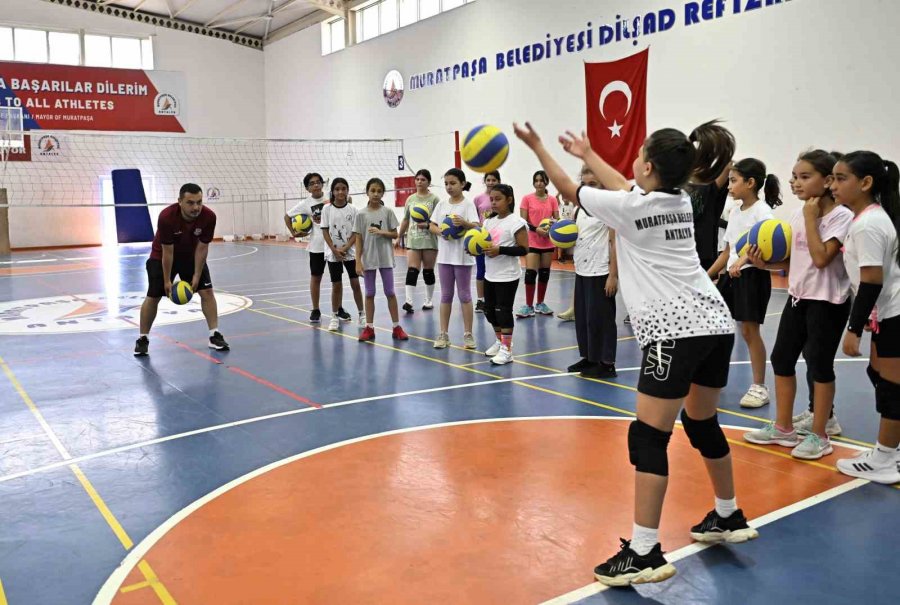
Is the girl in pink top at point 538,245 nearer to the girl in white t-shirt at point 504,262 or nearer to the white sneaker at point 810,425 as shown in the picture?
the girl in white t-shirt at point 504,262

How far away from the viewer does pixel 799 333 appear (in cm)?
390

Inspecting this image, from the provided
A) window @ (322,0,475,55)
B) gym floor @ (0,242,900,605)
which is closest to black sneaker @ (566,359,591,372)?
gym floor @ (0,242,900,605)

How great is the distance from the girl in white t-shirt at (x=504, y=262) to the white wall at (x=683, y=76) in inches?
296

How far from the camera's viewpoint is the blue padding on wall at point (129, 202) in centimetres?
2400

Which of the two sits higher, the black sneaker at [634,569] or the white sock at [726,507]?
the white sock at [726,507]

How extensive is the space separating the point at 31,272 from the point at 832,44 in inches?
594

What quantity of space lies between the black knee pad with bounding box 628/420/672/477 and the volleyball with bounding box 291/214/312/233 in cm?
627

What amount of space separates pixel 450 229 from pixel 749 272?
2.73 meters

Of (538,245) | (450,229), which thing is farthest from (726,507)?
(538,245)

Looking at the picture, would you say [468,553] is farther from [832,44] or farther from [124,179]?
[124,179]

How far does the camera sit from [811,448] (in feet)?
12.6

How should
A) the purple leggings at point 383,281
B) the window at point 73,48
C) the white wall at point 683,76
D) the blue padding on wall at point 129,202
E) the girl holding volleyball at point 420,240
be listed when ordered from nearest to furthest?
the purple leggings at point 383,281 → the girl holding volleyball at point 420,240 → the white wall at point 683,76 → the window at point 73,48 → the blue padding on wall at point 129,202

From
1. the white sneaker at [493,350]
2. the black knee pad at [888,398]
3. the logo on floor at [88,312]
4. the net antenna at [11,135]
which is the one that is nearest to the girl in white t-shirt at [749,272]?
the black knee pad at [888,398]

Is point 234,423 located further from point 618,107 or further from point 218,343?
point 618,107
